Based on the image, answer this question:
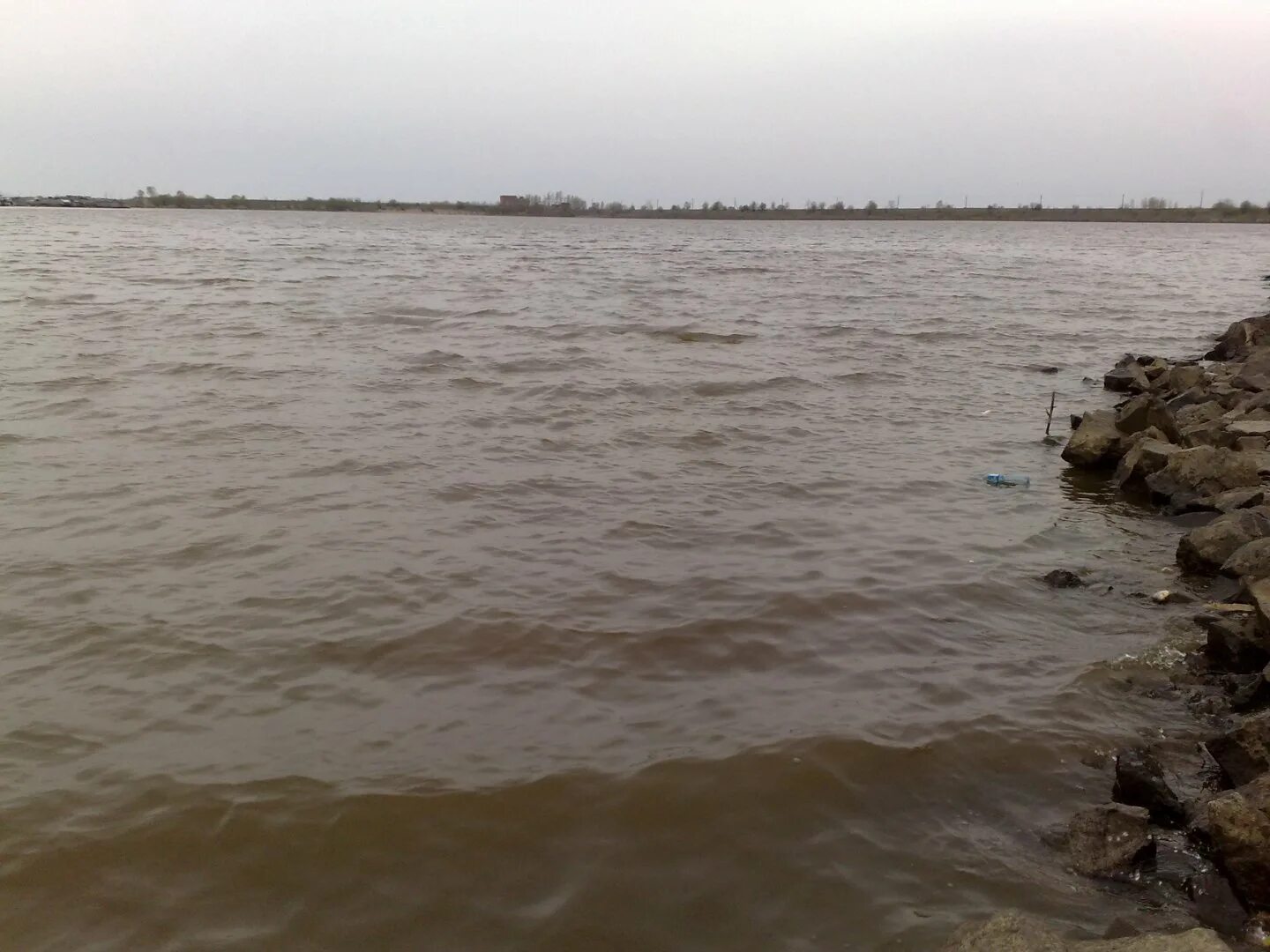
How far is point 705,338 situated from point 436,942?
1510cm

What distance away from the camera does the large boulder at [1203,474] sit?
779cm

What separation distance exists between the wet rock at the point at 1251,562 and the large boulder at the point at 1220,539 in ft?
0.51

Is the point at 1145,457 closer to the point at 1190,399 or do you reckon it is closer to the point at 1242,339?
the point at 1190,399

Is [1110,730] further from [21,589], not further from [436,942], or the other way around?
[21,589]

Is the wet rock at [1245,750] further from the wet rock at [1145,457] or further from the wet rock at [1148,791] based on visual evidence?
the wet rock at [1145,457]

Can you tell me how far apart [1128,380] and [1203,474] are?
22.3 feet

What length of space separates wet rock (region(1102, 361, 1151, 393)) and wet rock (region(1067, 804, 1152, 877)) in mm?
11727

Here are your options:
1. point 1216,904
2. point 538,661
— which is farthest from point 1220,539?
point 538,661

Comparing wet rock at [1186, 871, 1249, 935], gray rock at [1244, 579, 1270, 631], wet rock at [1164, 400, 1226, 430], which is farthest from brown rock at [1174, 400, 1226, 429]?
wet rock at [1186, 871, 1249, 935]

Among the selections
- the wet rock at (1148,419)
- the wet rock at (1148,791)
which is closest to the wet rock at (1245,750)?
the wet rock at (1148,791)

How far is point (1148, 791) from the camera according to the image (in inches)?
142

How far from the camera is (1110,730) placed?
4383 millimetres

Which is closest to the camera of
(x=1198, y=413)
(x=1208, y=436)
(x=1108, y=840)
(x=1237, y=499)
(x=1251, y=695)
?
(x=1108, y=840)

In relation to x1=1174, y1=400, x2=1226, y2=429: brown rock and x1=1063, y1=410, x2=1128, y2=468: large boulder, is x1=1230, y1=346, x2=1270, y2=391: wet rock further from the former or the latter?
x1=1063, y1=410, x2=1128, y2=468: large boulder
